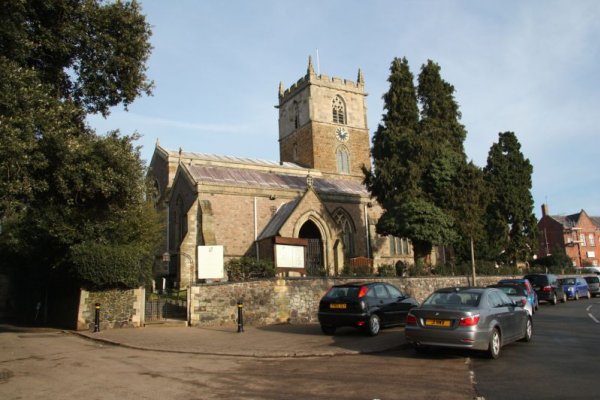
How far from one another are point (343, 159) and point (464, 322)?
147ft

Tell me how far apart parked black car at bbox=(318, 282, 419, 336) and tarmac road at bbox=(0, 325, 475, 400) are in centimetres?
40

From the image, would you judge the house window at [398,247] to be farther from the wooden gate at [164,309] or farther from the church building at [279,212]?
the wooden gate at [164,309]

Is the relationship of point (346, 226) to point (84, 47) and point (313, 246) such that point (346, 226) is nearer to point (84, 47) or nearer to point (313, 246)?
point (313, 246)

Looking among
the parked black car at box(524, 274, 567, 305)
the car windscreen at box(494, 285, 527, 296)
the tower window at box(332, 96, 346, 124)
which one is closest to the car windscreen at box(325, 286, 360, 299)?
the car windscreen at box(494, 285, 527, 296)

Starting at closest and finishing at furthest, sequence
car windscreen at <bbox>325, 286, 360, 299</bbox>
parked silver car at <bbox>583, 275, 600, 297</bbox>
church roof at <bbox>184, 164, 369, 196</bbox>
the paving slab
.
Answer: the paving slab < car windscreen at <bbox>325, 286, 360, 299</bbox> < church roof at <bbox>184, 164, 369, 196</bbox> < parked silver car at <bbox>583, 275, 600, 297</bbox>

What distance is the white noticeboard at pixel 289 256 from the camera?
68.2ft

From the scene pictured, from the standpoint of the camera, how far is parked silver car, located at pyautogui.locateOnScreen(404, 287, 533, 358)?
997cm

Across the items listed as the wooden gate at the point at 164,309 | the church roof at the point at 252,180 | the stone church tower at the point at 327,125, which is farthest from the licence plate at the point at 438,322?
the stone church tower at the point at 327,125

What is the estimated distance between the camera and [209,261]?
19.6 m

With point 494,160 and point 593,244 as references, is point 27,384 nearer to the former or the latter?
point 494,160

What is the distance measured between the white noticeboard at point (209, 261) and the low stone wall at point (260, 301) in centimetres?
136

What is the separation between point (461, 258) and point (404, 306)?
22.0 metres

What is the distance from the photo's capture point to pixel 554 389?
7445 millimetres

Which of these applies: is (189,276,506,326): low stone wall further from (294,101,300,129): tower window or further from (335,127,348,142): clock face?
(294,101,300,129): tower window
